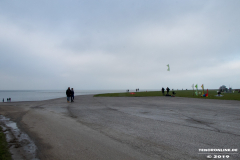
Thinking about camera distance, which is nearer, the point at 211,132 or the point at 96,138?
the point at 96,138

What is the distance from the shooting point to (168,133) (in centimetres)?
641

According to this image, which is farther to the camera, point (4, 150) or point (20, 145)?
point (20, 145)

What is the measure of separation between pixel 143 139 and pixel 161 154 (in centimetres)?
131

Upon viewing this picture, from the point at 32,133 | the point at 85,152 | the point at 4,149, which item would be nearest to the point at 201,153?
the point at 85,152

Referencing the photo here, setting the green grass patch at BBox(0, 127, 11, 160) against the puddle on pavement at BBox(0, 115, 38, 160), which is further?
the puddle on pavement at BBox(0, 115, 38, 160)

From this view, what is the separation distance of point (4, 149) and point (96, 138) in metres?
2.70

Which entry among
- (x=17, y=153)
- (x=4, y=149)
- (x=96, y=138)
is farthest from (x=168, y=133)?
(x=4, y=149)

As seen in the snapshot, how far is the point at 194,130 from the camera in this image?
6.85 m

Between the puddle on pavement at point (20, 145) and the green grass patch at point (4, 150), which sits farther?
the puddle on pavement at point (20, 145)

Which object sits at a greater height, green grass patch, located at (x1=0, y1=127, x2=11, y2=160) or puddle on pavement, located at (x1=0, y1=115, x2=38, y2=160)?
green grass patch, located at (x1=0, y1=127, x2=11, y2=160)

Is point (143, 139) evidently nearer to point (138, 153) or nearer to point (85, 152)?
point (138, 153)

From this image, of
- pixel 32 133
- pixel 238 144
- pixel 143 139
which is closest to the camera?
pixel 238 144

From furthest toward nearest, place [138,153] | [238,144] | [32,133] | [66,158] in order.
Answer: [32,133]
[238,144]
[138,153]
[66,158]

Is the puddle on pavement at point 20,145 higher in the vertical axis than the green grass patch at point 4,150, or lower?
lower
